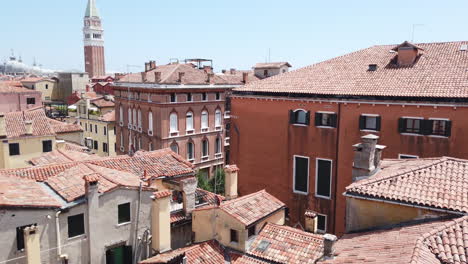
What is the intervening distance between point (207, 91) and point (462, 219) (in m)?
27.6

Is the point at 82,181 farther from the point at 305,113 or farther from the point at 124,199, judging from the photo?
the point at 305,113

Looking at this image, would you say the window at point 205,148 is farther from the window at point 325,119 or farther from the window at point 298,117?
the window at point 325,119

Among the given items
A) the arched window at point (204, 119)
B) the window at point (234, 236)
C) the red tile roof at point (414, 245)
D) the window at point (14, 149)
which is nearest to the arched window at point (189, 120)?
the arched window at point (204, 119)

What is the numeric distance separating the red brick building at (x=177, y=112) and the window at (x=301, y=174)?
15161mm

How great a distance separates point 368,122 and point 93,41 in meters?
95.8

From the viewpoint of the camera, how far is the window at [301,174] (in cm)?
1897

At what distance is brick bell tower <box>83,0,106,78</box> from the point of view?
100000mm

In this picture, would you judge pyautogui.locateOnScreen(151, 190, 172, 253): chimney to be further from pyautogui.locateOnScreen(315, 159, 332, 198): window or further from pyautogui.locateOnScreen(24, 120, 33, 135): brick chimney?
pyautogui.locateOnScreen(24, 120, 33, 135): brick chimney

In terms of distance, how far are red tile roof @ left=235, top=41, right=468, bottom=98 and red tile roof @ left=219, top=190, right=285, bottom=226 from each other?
256 inches

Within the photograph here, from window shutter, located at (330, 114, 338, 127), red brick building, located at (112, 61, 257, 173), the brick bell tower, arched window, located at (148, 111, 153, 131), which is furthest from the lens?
the brick bell tower

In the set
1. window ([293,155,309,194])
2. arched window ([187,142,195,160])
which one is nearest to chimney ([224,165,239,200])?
window ([293,155,309,194])

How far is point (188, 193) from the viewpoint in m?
14.2

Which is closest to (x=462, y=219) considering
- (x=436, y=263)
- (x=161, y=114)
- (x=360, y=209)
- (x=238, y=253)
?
(x=436, y=263)

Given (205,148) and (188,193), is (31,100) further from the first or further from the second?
(188,193)
